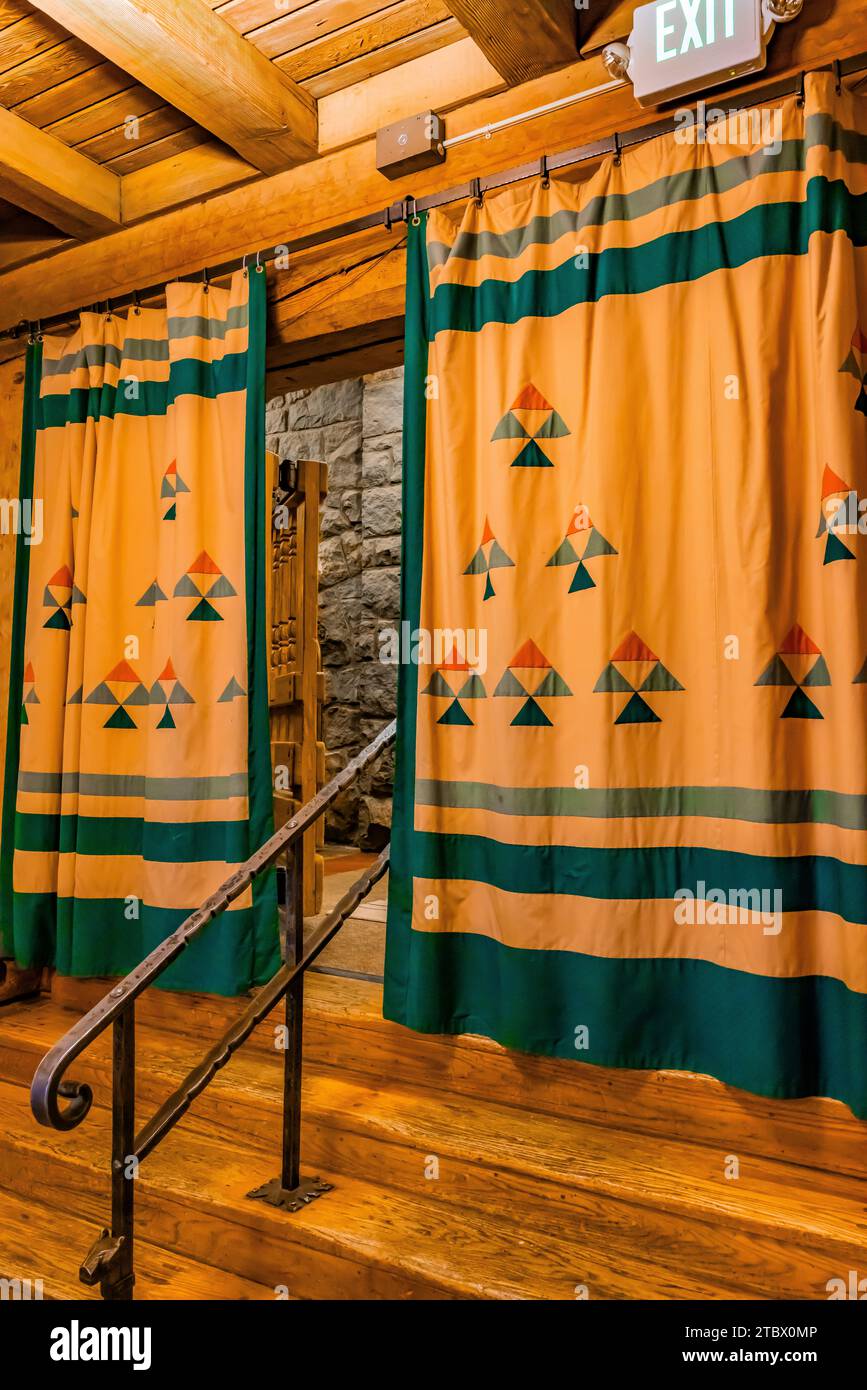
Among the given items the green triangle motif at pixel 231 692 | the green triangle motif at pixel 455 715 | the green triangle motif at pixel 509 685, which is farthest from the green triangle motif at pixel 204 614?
the green triangle motif at pixel 509 685

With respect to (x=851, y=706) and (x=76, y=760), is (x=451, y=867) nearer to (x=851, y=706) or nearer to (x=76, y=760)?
(x=851, y=706)

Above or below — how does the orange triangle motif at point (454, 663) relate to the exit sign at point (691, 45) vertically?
below

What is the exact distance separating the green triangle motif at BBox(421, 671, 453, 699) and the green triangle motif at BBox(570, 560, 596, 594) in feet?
1.26

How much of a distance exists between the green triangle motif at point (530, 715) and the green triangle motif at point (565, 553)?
32cm

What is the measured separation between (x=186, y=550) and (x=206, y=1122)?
1.55m

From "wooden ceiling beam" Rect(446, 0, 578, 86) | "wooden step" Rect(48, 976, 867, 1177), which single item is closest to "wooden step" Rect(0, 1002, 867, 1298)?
"wooden step" Rect(48, 976, 867, 1177)

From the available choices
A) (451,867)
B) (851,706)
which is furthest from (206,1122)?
(851,706)

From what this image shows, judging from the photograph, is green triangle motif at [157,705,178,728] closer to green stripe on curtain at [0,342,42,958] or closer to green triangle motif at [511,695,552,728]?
green stripe on curtain at [0,342,42,958]

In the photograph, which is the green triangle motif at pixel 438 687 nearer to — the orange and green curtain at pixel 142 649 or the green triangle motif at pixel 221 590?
the orange and green curtain at pixel 142 649

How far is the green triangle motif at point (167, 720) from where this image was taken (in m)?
2.61

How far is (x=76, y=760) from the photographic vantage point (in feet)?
9.26

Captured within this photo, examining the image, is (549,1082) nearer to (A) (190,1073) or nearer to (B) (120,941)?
(A) (190,1073)

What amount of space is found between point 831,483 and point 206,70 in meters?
1.93

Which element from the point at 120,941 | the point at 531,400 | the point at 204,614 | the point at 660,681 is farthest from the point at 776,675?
the point at 120,941
